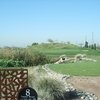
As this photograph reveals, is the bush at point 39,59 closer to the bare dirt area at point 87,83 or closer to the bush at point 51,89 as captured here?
the bare dirt area at point 87,83

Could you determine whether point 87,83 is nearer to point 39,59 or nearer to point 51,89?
point 51,89

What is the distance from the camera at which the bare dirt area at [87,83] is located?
15.0 meters

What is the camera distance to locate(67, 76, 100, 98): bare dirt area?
49.1ft

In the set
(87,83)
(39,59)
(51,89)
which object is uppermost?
(51,89)

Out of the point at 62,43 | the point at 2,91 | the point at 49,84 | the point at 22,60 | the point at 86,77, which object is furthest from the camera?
the point at 62,43

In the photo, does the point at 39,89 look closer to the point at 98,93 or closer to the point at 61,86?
the point at 61,86

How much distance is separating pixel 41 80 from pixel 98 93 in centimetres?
282

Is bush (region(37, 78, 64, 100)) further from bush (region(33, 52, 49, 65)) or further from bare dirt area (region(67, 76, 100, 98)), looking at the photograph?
bush (region(33, 52, 49, 65))

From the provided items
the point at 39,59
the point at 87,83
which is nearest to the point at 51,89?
the point at 87,83

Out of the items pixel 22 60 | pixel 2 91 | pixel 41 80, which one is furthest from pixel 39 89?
pixel 22 60

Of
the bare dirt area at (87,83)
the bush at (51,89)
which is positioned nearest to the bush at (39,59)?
the bare dirt area at (87,83)

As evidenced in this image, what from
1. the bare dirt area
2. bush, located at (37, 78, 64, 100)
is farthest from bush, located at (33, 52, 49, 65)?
bush, located at (37, 78, 64, 100)

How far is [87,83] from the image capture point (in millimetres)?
16375

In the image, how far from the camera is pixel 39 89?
12.4 metres
